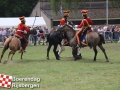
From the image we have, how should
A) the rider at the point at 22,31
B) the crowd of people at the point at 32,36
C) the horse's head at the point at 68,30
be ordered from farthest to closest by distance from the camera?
the crowd of people at the point at 32,36 → the horse's head at the point at 68,30 → the rider at the point at 22,31

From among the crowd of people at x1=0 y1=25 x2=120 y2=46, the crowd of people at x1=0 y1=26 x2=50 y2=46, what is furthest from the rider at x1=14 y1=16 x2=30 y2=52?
the crowd of people at x1=0 y1=25 x2=120 y2=46

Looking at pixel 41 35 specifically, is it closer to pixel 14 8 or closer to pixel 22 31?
pixel 22 31

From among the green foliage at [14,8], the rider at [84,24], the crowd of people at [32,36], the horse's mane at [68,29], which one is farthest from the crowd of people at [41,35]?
the green foliage at [14,8]

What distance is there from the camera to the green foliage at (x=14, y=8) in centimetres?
6359

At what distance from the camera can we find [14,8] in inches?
2525

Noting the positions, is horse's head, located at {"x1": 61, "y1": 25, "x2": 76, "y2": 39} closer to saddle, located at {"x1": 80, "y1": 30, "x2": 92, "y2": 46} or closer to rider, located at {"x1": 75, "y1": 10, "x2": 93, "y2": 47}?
rider, located at {"x1": 75, "y1": 10, "x2": 93, "y2": 47}

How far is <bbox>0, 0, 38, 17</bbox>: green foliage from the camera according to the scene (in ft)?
209

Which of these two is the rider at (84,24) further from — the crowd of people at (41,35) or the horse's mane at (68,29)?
the crowd of people at (41,35)

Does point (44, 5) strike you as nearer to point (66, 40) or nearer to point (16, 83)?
point (66, 40)

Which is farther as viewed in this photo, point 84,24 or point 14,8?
point 14,8

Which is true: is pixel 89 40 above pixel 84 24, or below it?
below

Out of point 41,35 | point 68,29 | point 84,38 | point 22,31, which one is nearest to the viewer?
point 84,38

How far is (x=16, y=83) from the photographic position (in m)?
11.3

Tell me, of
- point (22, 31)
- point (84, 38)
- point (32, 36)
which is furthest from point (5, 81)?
point (32, 36)
